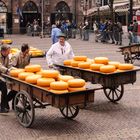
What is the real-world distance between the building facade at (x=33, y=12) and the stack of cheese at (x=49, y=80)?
48557mm

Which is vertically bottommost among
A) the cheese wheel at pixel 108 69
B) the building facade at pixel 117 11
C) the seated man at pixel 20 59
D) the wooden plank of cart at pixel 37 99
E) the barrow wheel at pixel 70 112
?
the barrow wheel at pixel 70 112

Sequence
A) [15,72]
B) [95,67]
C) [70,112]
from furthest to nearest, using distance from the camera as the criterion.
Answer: [95,67] < [70,112] < [15,72]

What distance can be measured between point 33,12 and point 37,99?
53393 millimetres

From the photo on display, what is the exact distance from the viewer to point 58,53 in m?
11.3

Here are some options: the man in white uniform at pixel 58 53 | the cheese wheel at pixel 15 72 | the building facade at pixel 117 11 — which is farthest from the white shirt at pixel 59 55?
the building facade at pixel 117 11

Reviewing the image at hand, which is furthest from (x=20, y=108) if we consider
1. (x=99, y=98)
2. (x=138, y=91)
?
(x=138, y=91)

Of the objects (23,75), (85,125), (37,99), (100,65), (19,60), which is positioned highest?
(19,60)

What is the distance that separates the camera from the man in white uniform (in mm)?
11180

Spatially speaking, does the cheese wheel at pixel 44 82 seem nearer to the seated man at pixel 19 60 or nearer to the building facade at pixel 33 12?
the seated man at pixel 19 60

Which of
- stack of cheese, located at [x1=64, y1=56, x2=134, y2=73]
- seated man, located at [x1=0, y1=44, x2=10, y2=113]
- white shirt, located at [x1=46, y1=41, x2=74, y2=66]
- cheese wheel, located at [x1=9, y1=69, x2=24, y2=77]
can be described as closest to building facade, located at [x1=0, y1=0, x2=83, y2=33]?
white shirt, located at [x1=46, y1=41, x2=74, y2=66]

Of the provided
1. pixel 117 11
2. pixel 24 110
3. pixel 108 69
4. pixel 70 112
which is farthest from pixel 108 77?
pixel 117 11

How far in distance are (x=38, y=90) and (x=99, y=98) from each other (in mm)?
3487

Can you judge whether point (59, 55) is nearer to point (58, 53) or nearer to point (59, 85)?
point (58, 53)

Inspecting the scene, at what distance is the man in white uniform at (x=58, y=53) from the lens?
11180mm
